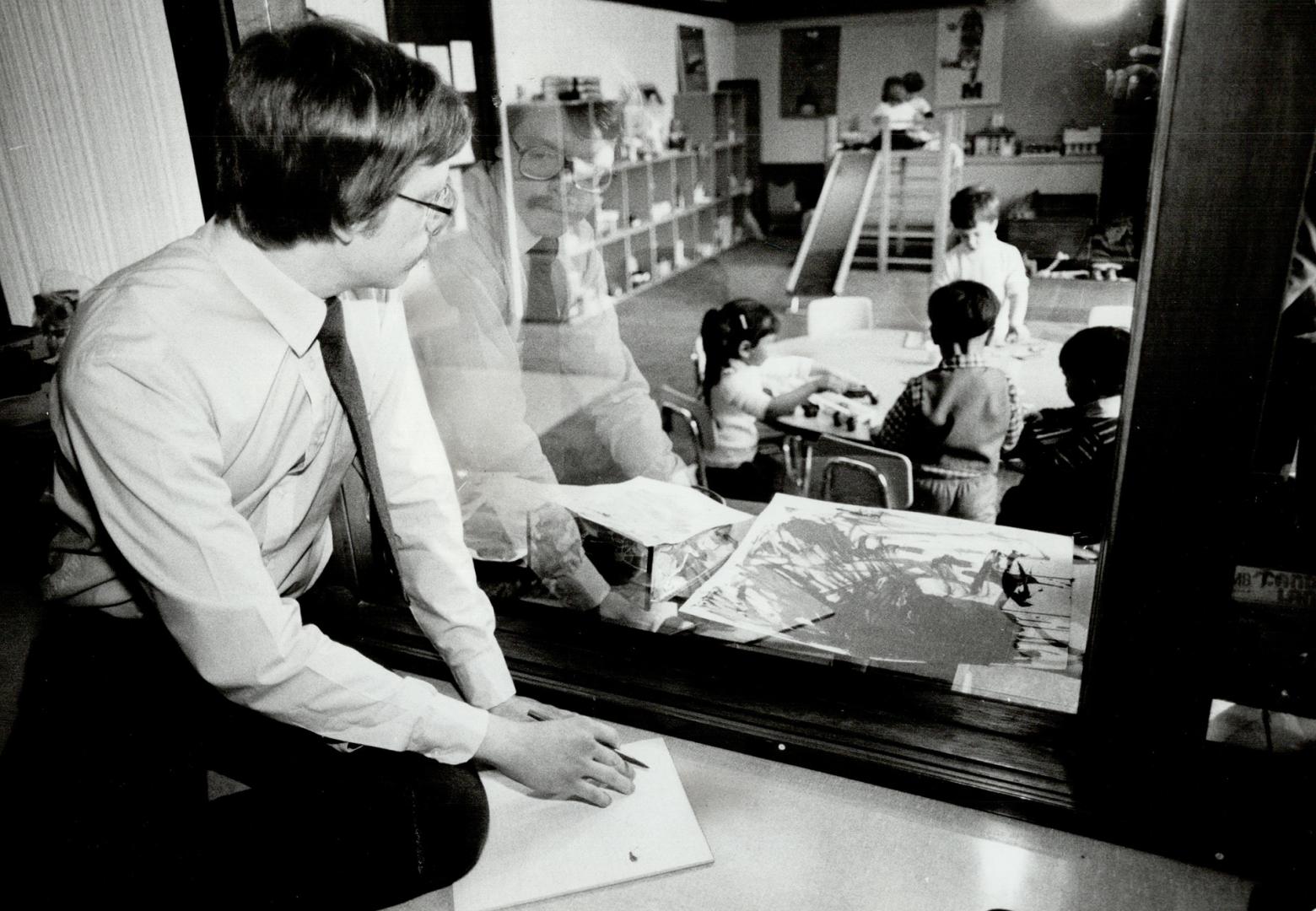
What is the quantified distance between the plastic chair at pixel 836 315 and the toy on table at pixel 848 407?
1.41ft

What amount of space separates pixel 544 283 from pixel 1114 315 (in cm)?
139

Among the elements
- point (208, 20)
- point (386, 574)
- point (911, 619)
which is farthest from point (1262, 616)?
point (208, 20)

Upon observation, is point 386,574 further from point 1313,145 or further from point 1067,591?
point 1313,145

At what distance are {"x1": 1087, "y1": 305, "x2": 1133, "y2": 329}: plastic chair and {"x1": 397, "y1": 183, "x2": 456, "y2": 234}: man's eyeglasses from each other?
61cm

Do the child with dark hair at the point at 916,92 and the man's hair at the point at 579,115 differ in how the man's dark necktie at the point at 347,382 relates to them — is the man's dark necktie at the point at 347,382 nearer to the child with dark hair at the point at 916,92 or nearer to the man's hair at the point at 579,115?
the man's hair at the point at 579,115

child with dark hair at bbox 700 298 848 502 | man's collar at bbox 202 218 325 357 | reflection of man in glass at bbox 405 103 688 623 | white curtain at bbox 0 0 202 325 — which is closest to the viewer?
man's collar at bbox 202 218 325 357

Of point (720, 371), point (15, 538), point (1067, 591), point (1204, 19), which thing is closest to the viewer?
point (1204, 19)

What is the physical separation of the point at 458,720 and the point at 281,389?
0.36 metres

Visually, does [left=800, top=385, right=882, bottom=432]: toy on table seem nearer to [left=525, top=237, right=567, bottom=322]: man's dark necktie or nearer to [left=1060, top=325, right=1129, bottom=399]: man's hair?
[left=525, top=237, right=567, bottom=322]: man's dark necktie

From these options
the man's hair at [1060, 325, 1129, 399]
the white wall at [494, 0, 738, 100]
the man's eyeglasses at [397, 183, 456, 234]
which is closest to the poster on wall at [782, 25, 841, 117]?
the white wall at [494, 0, 738, 100]

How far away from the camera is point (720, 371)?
2.67 metres

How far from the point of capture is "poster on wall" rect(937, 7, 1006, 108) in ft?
4.30

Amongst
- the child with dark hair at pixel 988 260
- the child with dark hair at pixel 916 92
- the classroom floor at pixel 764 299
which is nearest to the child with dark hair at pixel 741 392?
the classroom floor at pixel 764 299

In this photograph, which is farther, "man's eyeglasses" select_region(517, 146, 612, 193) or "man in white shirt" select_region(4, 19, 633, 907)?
"man's eyeglasses" select_region(517, 146, 612, 193)
